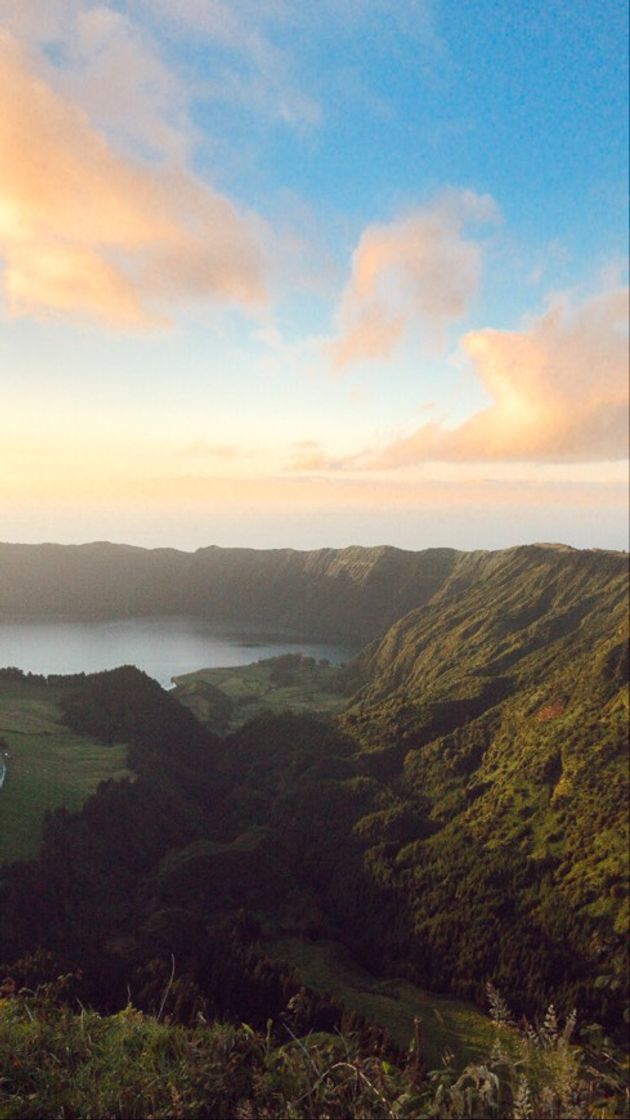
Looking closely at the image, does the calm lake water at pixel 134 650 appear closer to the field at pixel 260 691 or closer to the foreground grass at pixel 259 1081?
the field at pixel 260 691

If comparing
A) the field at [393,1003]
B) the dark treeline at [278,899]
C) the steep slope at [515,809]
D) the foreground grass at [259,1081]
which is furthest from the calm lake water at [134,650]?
the foreground grass at [259,1081]

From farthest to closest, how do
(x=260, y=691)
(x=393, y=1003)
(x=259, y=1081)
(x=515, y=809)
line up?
(x=260, y=691) < (x=515, y=809) < (x=393, y=1003) < (x=259, y=1081)

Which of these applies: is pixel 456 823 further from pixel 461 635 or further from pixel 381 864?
pixel 461 635

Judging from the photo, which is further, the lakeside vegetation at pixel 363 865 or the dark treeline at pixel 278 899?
the dark treeline at pixel 278 899

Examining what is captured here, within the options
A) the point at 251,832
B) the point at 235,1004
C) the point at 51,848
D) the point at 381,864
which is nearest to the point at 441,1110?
the point at 235,1004

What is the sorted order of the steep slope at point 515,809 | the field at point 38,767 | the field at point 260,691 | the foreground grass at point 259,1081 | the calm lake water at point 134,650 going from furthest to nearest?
the calm lake water at point 134,650
the field at point 260,691
the field at point 38,767
the steep slope at point 515,809
the foreground grass at point 259,1081

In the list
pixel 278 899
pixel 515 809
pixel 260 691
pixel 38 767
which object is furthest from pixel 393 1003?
pixel 260 691

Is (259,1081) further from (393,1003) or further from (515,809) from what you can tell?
(515,809)

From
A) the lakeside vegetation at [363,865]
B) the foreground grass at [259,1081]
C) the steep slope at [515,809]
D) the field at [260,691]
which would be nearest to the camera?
the foreground grass at [259,1081]
